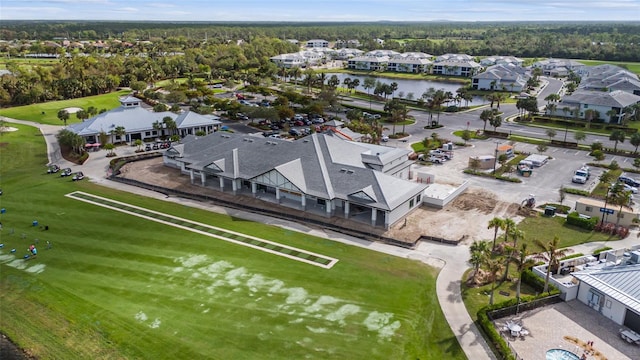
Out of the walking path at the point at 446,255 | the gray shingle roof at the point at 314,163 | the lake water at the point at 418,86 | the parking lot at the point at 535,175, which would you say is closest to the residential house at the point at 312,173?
the gray shingle roof at the point at 314,163

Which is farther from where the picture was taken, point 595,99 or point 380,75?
point 380,75

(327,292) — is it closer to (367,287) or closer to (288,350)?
(367,287)

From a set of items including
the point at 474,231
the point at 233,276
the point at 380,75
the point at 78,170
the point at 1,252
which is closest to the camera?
the point at 233,276

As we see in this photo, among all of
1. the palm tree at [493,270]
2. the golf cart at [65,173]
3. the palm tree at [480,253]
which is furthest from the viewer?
the golf cart at [65,173]

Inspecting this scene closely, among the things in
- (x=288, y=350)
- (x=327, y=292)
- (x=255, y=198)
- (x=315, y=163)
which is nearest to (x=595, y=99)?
(x=315, y=163)

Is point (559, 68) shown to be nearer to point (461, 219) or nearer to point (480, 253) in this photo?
point (461, 219)

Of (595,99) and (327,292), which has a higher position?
(595,99)

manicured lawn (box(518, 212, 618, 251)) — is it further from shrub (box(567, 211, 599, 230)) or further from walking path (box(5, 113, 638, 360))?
walking path (box(5, 113, 638, 360))

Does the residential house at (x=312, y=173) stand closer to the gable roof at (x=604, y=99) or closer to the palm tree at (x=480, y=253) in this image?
the palm tree at (x=480, y=253)
